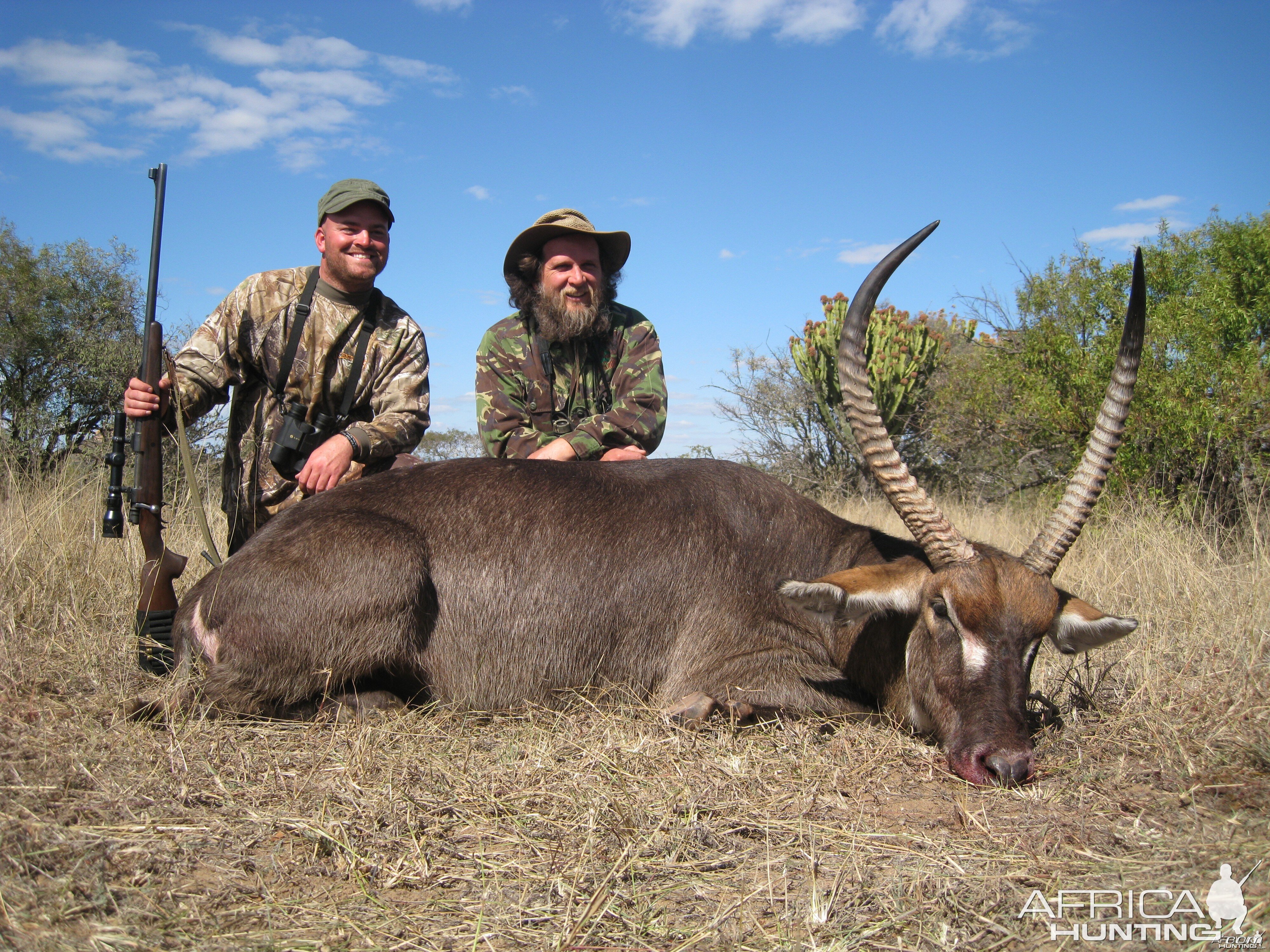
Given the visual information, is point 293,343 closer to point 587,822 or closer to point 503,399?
point 503,399

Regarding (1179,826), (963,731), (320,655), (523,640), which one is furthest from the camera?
(523,640)

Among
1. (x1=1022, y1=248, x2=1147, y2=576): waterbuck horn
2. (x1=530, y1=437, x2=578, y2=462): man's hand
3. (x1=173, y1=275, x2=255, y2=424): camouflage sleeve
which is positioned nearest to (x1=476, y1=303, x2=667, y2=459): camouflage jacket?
(x1=530, y1=437, x2=578, y2=462): man's hand

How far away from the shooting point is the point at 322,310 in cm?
525

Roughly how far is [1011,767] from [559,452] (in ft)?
10.1

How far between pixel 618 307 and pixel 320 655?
3514 millimetres

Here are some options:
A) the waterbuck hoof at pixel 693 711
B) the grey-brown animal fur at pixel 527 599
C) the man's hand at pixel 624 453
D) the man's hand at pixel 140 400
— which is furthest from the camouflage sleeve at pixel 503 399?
the waterbuck hoof at pixel 693 711

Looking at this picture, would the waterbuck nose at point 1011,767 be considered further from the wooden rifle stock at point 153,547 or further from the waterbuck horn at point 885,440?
Result: the wooden rifle stock at point 153,547

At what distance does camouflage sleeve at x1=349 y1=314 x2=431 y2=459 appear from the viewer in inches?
199

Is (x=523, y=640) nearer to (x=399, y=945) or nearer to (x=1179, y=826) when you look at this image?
(x=399, y=945)

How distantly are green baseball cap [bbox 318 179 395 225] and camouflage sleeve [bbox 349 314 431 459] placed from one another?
0.74 m

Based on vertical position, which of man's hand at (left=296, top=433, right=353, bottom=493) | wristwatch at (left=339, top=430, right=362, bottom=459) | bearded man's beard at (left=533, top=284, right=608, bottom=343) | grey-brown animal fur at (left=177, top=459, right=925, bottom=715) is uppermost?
bearded man's beard at (left=533, top=284, right=608, bottom=343)

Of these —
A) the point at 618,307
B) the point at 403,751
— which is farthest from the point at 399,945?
the point at 618,307

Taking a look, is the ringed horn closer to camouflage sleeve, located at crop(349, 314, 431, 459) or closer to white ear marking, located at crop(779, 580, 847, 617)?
white ear marking, located at crop(779, 580, 847, 617)

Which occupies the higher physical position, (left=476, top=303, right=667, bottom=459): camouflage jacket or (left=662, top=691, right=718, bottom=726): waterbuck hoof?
(left=476, top=303, right=667, bottom=459): camouflage jacket
